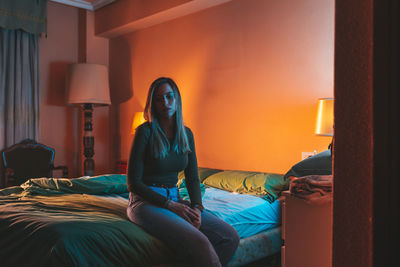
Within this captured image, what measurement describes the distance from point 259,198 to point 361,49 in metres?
1.96

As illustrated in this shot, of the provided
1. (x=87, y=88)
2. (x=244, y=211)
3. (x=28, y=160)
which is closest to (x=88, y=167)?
(x=28, y=160)

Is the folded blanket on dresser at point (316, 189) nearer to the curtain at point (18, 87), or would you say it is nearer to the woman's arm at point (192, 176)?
the woman's arm at point (192, 176)

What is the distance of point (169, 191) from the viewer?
1931 millimetres

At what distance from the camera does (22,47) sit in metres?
4.36

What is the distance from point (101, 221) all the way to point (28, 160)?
9.16ft

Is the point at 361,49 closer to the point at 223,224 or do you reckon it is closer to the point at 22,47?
the point at 223,224

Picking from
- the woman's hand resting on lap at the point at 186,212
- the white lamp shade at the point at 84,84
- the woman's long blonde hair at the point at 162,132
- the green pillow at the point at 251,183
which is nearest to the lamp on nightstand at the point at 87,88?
the white lamp shade at the point at 84,84

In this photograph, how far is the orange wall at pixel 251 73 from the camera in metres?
3.04

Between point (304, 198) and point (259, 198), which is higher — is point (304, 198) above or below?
above

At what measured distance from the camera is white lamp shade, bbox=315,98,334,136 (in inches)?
101

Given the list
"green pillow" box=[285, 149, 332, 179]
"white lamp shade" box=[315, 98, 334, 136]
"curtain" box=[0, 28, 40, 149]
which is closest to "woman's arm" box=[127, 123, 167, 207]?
"green pillow" box=[285, 149, 332, 179]

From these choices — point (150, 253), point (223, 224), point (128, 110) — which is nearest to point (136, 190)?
point (150, 253)

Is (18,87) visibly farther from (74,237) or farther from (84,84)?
(74,237)

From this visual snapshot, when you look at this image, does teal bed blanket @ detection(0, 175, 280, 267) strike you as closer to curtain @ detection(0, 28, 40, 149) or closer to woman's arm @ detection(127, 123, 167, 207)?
woman's arm @ detection(127, 123, 167, 207)
